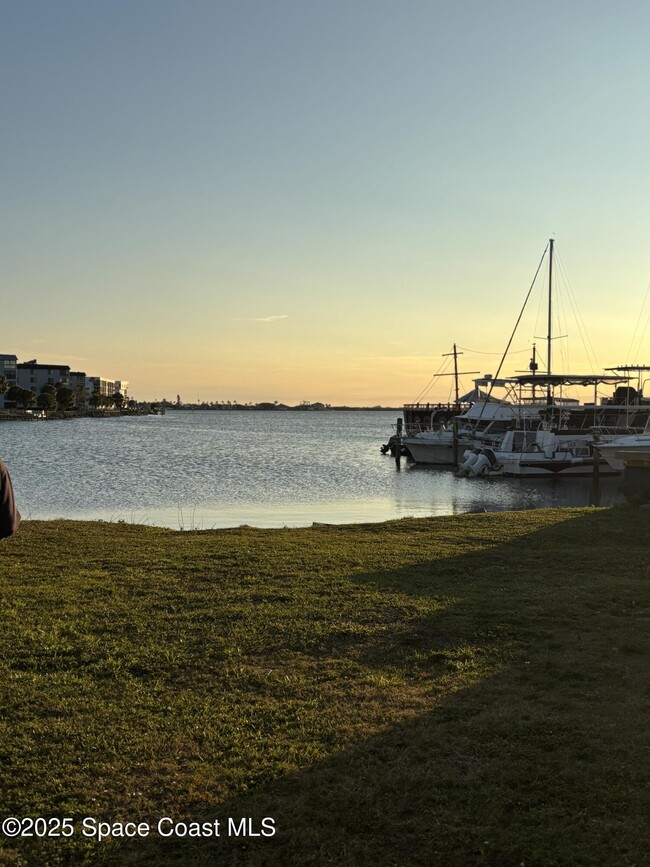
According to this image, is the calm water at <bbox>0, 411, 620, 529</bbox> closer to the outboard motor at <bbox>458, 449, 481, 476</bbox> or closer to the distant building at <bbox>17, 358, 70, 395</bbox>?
the outboard motor at <bbox>458, 449, 481, 476</bbox>

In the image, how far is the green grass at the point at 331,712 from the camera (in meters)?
3.88

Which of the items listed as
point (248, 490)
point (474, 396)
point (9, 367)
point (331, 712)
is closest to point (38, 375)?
point (9, 367)

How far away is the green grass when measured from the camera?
3.88m

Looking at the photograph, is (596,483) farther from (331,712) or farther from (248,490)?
(331,712)

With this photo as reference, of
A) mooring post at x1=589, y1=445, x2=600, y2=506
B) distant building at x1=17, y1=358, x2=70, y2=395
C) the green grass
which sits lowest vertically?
mooring post at x1=589, y1=445, x2=600, y2=506

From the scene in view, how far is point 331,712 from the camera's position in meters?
5.36

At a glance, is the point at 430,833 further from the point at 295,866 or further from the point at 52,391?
the point at 52,391

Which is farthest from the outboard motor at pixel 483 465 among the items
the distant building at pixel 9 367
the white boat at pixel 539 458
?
the distant building at pixel 9 367

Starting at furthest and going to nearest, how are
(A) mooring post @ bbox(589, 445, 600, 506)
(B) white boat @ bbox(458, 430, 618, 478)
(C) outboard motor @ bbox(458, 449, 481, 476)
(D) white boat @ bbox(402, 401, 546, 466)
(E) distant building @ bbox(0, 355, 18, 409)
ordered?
(E) distant building @ bbox(0, 355, 18, 409) < (D) white boat @ bbox(402, 401, 546, 466) < (C) outboard motor @ bbox(458, 449, 481, 476) < (B) white boat @ bbox(458, 430, 618, 478) < (A) mooring post @ bbox(589, 445, 600, 506)

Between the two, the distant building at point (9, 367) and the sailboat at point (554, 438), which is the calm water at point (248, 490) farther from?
the distant building at point (9, 367)

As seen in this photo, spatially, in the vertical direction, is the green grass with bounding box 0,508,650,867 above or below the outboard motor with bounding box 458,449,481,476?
above

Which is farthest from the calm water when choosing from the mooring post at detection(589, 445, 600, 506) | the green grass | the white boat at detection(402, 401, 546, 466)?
the green grass

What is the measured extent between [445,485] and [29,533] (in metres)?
30.3

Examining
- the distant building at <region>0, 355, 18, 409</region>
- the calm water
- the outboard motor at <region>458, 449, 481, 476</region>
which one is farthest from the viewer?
the distant building at <region>0, 355, 18, 409</region>
